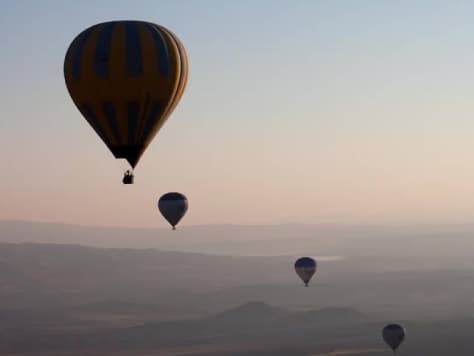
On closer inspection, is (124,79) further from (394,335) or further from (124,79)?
(394,335)

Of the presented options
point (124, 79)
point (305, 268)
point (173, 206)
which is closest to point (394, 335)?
point (305, 268)

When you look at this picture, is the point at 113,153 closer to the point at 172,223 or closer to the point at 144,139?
the point at 144,139

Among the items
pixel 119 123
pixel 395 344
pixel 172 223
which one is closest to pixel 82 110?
pixel 119 123

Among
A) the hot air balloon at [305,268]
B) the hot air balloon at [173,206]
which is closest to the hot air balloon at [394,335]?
the hot air balloon at [305,268]

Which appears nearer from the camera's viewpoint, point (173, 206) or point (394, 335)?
point (173, 206)

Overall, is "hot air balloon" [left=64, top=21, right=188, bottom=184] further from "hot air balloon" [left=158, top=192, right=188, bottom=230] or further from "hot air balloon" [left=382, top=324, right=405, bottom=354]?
"hot air balloon" [left=382, top=324, right=405, bottom=354]

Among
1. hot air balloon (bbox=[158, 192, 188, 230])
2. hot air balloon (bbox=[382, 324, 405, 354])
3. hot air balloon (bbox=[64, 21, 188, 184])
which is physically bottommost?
hot air balloon (bbox=[64, 21, 188, 184])

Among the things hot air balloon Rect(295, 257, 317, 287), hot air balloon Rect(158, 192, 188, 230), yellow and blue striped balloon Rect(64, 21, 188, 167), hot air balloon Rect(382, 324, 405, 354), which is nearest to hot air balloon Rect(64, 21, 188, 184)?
yellow and blue striped balloon Rect(64, 21, 188, 167)

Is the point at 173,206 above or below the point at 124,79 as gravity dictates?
above
